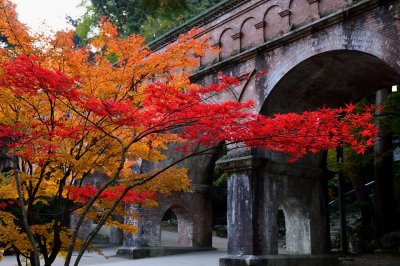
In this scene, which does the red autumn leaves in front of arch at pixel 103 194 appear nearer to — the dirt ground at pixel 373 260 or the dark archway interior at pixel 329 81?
the dark archway interior at pixel 329 81

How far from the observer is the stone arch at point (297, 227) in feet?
37.4

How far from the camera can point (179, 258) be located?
12898mm

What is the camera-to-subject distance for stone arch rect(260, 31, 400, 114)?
27.4ft

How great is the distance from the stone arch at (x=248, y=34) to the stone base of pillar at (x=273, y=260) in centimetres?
550

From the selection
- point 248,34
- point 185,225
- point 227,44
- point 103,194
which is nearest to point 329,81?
point 248,34

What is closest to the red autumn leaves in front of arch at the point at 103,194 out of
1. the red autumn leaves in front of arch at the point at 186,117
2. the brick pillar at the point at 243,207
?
the red autumn leaves in front of arch at the point at 186,117

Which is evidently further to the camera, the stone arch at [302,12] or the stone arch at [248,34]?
the stone arch at [248,34]

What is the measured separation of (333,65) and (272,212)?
3.88 metres

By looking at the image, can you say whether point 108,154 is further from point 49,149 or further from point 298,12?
point 298,12

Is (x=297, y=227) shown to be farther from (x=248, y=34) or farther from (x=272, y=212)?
(x=248, y=34)

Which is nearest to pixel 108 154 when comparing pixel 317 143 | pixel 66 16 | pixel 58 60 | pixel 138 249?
pixel 58 60

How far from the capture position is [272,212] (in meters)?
10.6

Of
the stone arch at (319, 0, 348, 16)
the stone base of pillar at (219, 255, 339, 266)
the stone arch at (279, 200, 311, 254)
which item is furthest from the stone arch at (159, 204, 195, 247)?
the stone arch at (319, 0, 348, 16)

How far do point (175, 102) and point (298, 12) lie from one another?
5.55 metres
